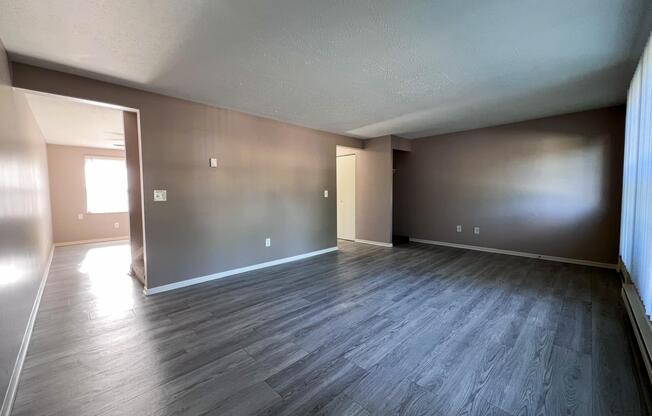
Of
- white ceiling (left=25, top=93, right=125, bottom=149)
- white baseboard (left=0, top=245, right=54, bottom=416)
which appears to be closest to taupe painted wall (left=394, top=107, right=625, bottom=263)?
white ceiling (left=25, top=93, right=125, bottom=149)

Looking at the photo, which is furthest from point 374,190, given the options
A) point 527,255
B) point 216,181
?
point 216,181

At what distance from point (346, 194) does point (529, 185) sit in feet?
12.1

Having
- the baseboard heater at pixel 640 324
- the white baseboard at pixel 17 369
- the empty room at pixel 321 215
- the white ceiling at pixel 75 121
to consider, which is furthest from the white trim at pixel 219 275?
the baseboard heater at pixel 640 324

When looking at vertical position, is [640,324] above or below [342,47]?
below

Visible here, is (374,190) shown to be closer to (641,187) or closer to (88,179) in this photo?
(641,187)

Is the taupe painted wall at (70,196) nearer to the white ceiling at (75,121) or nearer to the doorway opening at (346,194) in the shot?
the white ceiling at (75,121)

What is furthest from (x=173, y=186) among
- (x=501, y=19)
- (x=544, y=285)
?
(x=544, y=285)

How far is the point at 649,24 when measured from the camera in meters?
1.89

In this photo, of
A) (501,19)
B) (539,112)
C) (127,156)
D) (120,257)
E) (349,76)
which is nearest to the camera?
(501,19)

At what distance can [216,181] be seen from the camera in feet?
12.2

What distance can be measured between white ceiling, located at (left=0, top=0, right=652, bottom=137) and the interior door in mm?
3044

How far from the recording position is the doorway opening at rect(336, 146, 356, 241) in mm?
→ 6441

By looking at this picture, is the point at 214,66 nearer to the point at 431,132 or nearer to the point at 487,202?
the point at 431,132

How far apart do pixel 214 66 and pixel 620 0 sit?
304cm
